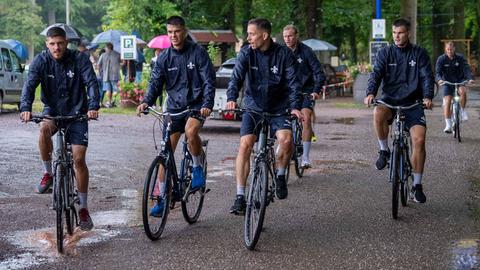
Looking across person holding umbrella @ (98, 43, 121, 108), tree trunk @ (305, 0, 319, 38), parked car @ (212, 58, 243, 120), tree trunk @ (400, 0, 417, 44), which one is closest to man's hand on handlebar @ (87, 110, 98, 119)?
parked car @ (212, 58, 243, 120)

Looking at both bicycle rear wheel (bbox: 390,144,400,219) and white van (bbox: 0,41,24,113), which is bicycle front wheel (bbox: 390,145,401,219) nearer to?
bicycle rear wheel (bbox: 390,144,400,219)

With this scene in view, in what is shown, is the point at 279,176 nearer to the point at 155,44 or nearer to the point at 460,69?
the point at 460,69

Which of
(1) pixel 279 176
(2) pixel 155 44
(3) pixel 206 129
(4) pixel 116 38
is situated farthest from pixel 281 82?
(4) pixel 116 38

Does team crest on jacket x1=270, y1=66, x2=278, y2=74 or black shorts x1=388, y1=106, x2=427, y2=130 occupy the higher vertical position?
team crest on jacket x1=270, y1=66, x2=278, y2=74

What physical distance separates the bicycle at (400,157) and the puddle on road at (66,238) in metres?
2.48

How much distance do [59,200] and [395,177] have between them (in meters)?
3.23

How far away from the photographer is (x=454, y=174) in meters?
11.7

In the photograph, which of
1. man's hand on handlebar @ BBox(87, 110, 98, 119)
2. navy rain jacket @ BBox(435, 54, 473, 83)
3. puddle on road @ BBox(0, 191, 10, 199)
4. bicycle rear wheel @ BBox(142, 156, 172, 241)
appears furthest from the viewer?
navy rain jacket @ BBox(435, 54, 473, 83)

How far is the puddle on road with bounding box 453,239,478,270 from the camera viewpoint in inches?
257

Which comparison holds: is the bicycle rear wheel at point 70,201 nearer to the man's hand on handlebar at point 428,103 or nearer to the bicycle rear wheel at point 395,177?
the bicycle rear wheel at point 395,177

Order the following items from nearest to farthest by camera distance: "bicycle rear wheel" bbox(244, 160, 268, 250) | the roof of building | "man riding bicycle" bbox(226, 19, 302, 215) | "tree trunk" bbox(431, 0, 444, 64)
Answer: "bicycle rear wheel" bbox(244, 160, 268, 250) < "man riding bicycle" bbox(226, 19, 302, 215) < the roof of building < "tree trunk" bbox(431, 0, 444, 64)

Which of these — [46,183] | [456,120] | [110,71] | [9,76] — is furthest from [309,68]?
[110,71]

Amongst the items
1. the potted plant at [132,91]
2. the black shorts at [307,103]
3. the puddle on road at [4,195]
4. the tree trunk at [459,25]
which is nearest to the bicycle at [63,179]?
the puddle on road at [4,195]

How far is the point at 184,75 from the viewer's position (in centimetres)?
812
